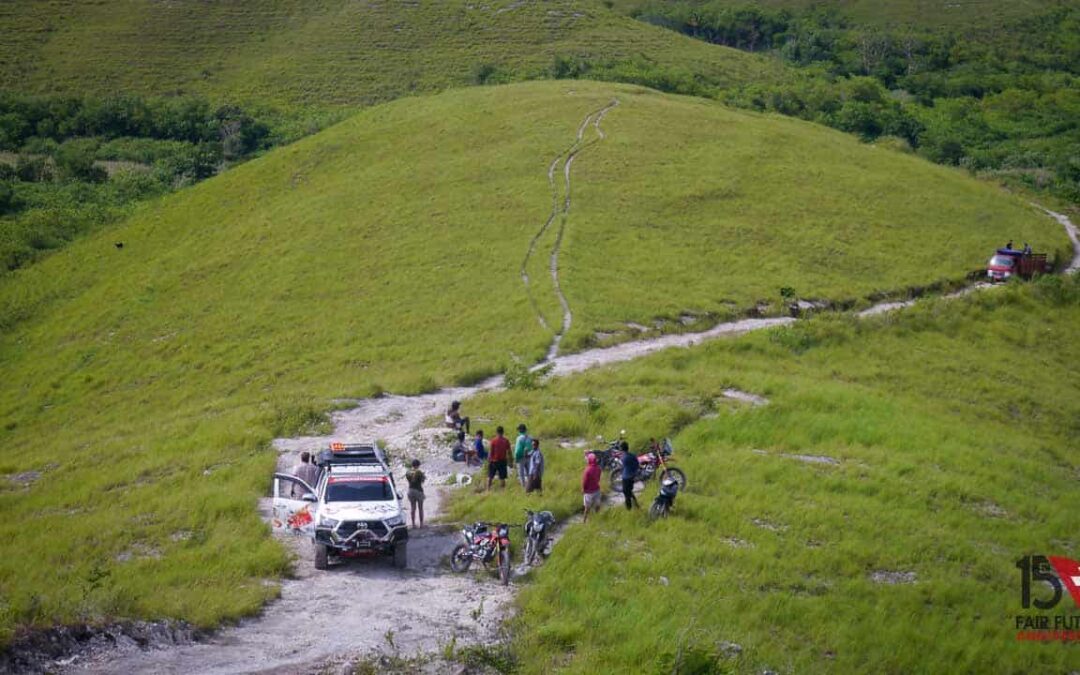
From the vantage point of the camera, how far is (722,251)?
5175 cm

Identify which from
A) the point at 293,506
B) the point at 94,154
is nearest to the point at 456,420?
the point at 293,506

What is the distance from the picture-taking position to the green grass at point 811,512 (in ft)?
55.8

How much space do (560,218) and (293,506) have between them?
34911mm

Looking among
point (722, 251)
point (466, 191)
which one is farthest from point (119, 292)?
point (722, 251)

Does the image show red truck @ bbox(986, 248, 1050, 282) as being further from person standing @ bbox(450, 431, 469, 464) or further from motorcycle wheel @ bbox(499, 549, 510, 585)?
motorcycle wheel @ bbox(499, 549, 510, 585)

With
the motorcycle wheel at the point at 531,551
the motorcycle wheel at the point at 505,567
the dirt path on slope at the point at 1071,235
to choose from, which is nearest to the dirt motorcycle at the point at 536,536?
the motorcycle wheel at the point at 531,551

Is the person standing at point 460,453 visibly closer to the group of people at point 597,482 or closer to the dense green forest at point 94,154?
the group of people at point 597,482

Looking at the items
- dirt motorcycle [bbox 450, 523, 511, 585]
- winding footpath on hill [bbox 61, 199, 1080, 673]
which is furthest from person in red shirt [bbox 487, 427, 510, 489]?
dirt motorcycle [bbox 450, 523, 511, 585]

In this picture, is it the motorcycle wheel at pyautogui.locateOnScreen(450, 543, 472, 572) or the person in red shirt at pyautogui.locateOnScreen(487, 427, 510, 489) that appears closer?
Answer: the motorcycle wheel at pyautogui.locateOnScreen(450, 543, 472, 572)

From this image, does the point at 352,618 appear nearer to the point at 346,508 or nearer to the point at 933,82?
the point at 346,508

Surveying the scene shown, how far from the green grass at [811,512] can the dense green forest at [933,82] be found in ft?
147

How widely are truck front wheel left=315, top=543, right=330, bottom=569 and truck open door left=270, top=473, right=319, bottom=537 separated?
1.22m

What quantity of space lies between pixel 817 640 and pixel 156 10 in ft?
413

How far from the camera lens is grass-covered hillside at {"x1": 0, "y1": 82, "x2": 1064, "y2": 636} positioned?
2238 centimetres
